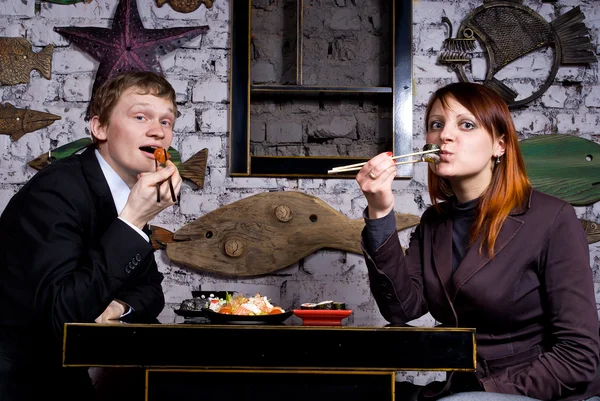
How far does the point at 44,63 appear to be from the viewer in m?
2.81

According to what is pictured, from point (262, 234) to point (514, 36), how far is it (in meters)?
1.38

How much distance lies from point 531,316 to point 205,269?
1456 millimetres

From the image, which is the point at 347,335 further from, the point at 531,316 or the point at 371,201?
the point at 531,316

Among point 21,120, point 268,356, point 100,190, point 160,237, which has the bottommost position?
point 268,356

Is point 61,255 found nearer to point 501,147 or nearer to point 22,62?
point 501,147

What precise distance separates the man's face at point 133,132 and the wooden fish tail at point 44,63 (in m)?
1.11

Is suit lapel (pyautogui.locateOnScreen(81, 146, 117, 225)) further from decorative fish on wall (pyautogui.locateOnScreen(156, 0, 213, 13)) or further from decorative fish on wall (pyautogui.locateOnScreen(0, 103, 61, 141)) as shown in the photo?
decorative fish on wall (pyautogui.locateOnScreen(156, 0, 213, 13))

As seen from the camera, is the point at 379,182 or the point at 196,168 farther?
the point at 196,168

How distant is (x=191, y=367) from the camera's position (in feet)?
4.42

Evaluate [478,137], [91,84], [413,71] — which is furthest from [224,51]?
[478,137]

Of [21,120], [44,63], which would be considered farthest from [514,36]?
[21,120]

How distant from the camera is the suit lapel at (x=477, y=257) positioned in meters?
1.67

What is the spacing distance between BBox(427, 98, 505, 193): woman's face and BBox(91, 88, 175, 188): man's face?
772 mm

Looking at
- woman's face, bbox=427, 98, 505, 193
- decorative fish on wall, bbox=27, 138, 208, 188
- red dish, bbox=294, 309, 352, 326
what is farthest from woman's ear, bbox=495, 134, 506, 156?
decorative fish on wall, bbox=27, 138, 208, 188
